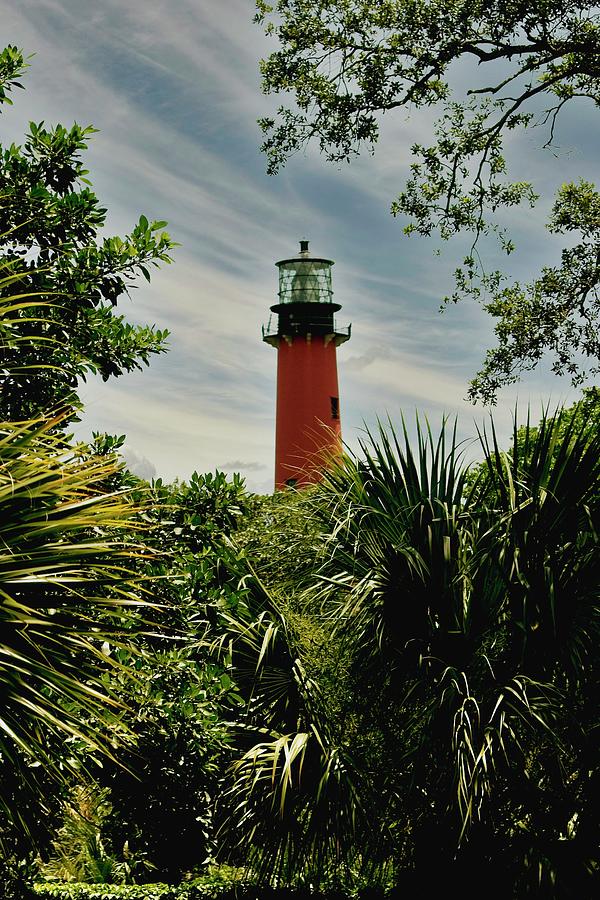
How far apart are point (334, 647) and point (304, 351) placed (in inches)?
716

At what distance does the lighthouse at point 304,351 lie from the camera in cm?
2412

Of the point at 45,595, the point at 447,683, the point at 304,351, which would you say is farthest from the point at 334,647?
the point at 304,351

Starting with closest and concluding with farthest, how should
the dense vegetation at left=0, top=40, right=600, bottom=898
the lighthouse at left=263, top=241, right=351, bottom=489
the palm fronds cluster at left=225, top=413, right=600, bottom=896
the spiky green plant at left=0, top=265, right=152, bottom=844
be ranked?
the spiky green plant at left=0, top=265, right=152, bottom=844 < the dense vegetation at left=0, top=40, right=600, bottom=898 < the palm fronds cluster at left=225, top=413, right=600, bottom=896 < the lighthouse at left=263, top=241, right=351, bottom=489

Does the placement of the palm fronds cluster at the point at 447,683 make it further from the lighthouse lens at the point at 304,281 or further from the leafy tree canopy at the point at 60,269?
the lighthouse lens at the point at 304,281

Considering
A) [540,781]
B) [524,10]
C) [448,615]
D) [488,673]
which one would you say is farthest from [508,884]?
[524,10]

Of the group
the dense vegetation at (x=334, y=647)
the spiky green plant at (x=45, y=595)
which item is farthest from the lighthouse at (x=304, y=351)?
the spiky green plant at (x=45, y=595)

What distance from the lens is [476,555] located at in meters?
6.41

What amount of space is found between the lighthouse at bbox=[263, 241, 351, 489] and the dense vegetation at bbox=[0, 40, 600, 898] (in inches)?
649

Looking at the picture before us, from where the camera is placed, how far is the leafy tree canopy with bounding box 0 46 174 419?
5.48 metres

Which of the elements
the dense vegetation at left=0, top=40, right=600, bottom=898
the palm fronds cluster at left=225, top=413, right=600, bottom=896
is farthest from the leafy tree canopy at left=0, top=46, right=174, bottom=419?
the palm fronds cluster at left=225, top=413, right=600, bottom=896

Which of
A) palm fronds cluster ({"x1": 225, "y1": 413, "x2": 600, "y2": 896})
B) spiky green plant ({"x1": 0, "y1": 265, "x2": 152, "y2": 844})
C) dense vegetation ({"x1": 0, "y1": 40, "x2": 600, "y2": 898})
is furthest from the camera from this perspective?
palm fronds cluster ({"x1": 225, "y1": 413, "x2": 600, "y2": 896})

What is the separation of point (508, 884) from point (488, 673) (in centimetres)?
130

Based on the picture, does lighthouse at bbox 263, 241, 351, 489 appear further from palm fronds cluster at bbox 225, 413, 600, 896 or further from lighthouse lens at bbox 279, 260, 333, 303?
palm fronds cluster at bbox 225, 413, 600, 896

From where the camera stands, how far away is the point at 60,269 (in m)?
5.67
